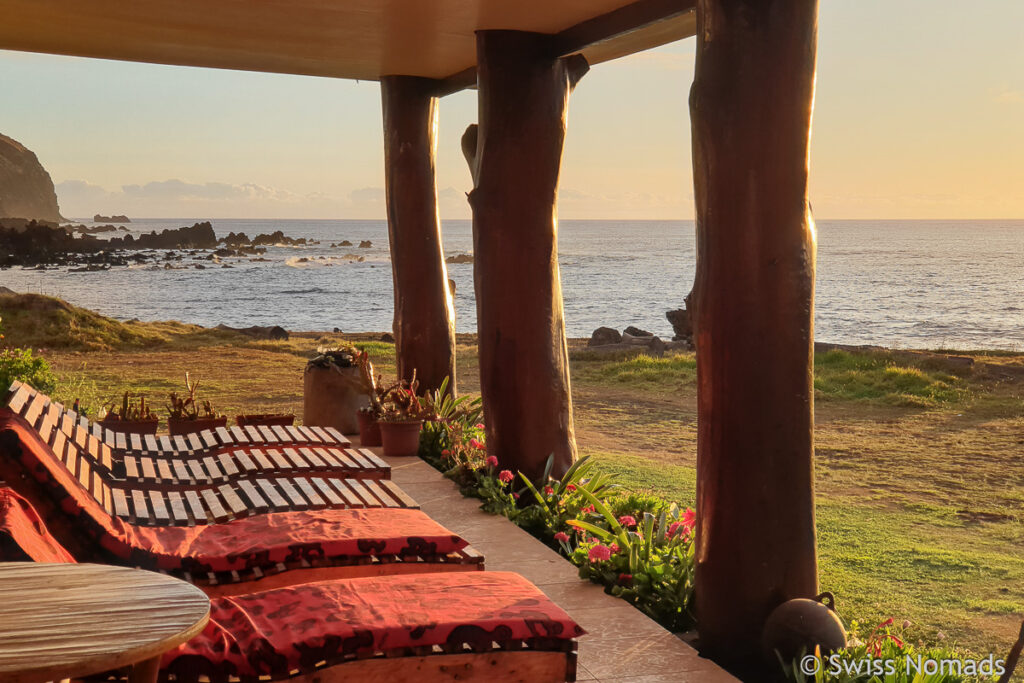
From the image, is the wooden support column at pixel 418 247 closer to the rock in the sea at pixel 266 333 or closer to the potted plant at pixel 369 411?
the potted plant at pixel 369 411

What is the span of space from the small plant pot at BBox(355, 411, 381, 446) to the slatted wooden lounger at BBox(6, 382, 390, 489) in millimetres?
2471

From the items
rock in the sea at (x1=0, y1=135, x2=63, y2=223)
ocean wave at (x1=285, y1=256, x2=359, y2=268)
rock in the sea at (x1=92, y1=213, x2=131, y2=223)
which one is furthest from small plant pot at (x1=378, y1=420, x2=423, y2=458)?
rock in the sea at (x1=92, y1=213, x2=131, y2=223)

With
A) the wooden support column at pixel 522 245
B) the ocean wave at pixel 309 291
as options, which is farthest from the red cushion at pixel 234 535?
the ocean wave at pixel 309 291

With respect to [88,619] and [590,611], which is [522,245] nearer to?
[590,611]

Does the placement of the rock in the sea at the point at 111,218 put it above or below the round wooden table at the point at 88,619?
above

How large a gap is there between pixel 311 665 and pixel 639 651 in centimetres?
139

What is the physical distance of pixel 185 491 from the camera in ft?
11.8

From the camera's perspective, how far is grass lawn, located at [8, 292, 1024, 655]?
18.6 ft

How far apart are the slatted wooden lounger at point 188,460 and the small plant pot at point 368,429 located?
8.11ft

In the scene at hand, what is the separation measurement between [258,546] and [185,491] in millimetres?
831

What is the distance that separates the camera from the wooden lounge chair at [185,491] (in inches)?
122

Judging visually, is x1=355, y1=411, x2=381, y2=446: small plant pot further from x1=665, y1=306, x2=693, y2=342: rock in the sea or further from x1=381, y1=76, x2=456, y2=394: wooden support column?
x1=665, y1=306, x2=693, y2=342: rock in the sea

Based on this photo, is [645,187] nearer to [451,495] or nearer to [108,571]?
[451,495]

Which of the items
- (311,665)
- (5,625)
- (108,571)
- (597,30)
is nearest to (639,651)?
(311,665)
